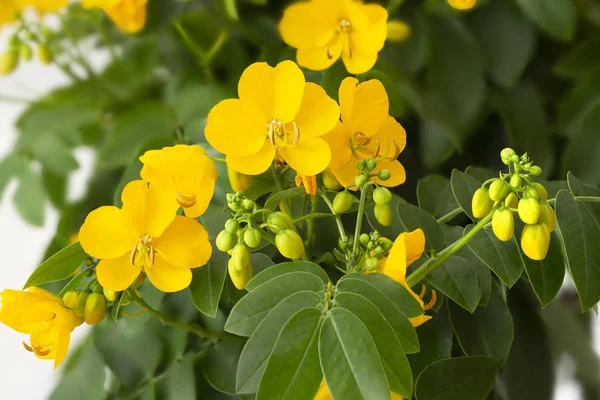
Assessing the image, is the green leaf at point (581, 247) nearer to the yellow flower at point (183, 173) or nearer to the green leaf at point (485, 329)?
the green leaf at point (485, 329)

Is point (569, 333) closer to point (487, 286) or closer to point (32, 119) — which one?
point (487, 286)

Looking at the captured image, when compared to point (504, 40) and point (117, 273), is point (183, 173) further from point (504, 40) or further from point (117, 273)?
point (504, 40)

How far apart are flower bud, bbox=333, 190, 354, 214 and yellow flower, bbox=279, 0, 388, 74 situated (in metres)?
0.14

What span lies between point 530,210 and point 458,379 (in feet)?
0.47

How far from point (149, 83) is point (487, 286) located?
0.62 meters

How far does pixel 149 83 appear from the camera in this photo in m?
0.90

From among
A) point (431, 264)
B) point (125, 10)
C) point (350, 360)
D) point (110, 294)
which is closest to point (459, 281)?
point (431, 264)

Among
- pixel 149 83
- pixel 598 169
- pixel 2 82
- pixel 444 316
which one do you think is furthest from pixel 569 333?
pixel 2 82

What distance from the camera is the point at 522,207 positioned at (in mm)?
353

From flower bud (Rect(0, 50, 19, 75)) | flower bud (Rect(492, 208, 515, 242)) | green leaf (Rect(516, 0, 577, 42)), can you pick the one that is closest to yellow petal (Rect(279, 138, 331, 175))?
flower bud (Rect(492, 208, 515, 242))

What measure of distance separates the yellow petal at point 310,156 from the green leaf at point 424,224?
0.08 metres

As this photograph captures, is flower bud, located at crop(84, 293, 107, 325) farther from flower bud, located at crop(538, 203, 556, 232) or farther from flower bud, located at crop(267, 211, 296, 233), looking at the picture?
flower bud, located at crop(538, 203, 556, 232)

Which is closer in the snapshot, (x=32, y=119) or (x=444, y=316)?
(x=444, y=316)

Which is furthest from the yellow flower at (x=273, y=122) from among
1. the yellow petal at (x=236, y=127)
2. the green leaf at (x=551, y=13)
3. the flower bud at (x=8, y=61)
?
the flower bud at (x=8, y=61)
